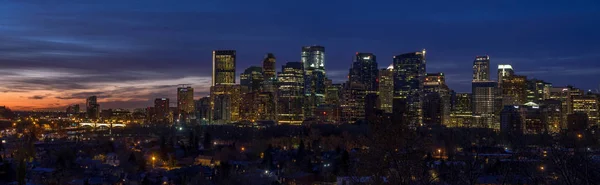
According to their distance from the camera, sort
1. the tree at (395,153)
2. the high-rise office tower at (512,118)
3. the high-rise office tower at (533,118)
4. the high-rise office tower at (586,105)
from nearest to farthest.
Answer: the tree at (395,153) < the high-rise office tower at (533,118) < the high-rise office tower at (512,118) < the high-rise office tower at (586,105)

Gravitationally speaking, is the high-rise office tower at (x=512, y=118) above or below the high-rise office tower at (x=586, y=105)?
below

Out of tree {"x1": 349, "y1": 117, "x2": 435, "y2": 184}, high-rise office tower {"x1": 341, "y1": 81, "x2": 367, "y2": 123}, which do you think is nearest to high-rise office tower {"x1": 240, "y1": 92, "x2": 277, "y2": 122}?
high-rise office tower {"x1": 341, "y1": 81, "x2": 367, "y2": 123}

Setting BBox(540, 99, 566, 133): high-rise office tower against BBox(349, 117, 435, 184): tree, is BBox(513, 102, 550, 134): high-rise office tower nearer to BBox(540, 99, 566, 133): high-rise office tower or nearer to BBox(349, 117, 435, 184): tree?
BBox(540, 99, 566, 133): high-rise office tower

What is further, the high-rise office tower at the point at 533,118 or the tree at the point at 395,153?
the high-rise office tower at the point at 533,118

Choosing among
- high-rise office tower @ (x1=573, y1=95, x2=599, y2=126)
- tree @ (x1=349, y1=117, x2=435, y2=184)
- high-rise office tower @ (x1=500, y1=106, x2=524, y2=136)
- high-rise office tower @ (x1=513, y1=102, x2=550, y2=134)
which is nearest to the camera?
tree @ (x1=349, y1=117, x2=435, y2=184)

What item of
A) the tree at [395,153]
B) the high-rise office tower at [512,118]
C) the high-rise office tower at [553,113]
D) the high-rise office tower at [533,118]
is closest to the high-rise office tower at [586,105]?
the high-rise office tower at [553,113]

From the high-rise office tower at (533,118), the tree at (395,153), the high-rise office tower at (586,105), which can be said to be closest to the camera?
the tree at (395,153)

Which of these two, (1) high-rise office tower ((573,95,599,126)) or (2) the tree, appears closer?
(2) the tree

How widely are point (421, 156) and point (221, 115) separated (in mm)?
140532

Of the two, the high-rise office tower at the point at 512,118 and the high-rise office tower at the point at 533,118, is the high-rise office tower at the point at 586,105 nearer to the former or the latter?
the high-rise office tower at the point at 533,118

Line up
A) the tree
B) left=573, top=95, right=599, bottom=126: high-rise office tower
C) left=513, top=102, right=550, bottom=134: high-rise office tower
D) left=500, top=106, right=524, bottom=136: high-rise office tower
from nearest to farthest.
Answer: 1. the tree
2. left=513, top=102, right=550, bottom=134: high-rise office tower
3. left=500, top=106, right=524, bottom=136: high-rise office tower
4. left=573, top=95, right=599, bottom=126: high-rise office tower

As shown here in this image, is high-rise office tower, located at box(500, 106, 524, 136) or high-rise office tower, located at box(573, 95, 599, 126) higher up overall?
high-rise office tower, located at box(573, 95, 599, 126)

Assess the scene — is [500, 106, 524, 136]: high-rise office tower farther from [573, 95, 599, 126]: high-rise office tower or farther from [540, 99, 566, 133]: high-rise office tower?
[573, 95, 599, 126]: high-rise office tower

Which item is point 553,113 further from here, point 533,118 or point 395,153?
point 395,153
